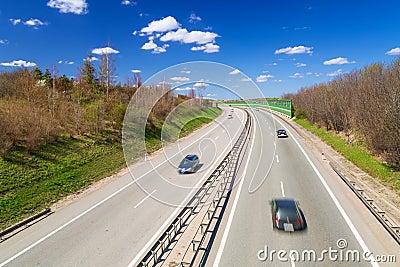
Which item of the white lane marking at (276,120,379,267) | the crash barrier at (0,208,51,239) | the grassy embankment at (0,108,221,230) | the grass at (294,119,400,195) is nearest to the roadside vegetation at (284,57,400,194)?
the grass at (294,119,400,195)

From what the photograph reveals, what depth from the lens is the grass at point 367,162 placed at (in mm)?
19341

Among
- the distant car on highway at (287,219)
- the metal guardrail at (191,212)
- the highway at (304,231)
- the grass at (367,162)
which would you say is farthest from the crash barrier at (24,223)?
the grass at (367,162)

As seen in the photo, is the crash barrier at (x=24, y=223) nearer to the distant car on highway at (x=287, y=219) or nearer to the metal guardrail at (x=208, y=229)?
the metal guardrail at (x=208, y=229)

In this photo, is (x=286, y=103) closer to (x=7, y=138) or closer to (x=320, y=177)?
(x=320, y=177)

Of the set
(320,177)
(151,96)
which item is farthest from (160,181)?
(320,177)

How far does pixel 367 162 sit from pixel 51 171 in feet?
92.4

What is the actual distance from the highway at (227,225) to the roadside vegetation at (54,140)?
2.91 meters

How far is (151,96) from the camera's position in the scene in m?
18.9

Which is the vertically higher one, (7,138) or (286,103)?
(286,103)

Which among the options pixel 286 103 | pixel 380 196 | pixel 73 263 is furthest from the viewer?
pixel 286 103

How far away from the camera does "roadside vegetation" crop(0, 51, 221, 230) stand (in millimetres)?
18516

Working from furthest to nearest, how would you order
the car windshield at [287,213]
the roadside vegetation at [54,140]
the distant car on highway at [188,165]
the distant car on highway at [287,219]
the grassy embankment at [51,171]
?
1. the distant car on highway at [188,165]
2. the roadside vegetation at [54,140]
3. the grassy embankment at [51,171]
4. the car windshield at [287,213]
5. the distant car on highway at [287,219]

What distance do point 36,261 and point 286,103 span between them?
80.3 m

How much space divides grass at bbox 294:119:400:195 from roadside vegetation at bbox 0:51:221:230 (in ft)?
47.9
